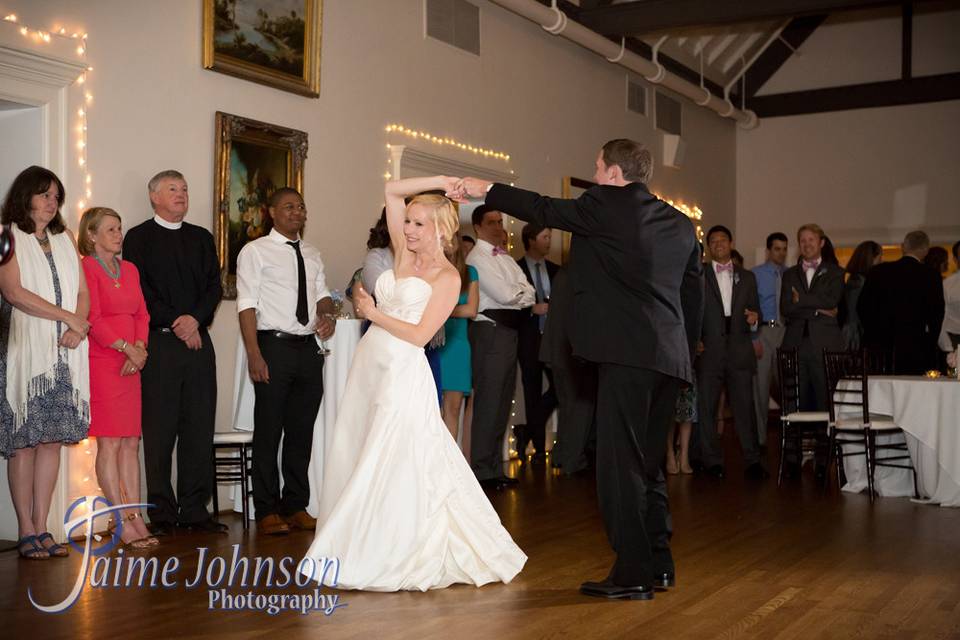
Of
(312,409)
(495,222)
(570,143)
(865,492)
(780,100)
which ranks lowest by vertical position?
(865,492)

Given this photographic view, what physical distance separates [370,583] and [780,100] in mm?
11687

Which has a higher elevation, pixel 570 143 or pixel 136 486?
pixel 570 143

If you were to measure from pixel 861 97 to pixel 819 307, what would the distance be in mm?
6688

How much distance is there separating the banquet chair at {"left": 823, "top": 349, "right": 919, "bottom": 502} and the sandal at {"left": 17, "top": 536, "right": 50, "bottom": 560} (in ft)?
15.7

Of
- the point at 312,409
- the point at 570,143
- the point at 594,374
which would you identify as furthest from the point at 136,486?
the point at 570,143

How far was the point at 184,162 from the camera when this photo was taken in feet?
20.1

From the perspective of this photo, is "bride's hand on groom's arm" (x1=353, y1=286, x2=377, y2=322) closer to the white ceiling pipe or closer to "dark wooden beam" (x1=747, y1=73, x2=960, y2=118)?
the white ceiling pipe

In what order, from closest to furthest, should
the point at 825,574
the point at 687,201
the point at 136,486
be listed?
the point at 825,574 → the point at 136,486 → the point at 687,201

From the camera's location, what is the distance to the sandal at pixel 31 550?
193 inches

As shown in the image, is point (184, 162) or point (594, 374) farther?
point (594, 374)

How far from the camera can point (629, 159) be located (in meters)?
4.10

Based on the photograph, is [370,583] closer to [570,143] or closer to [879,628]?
[879,628]

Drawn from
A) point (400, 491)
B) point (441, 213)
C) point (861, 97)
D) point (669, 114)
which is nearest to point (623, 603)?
point (400, 491)

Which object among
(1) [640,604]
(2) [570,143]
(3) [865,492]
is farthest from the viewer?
(2) [570,143]
